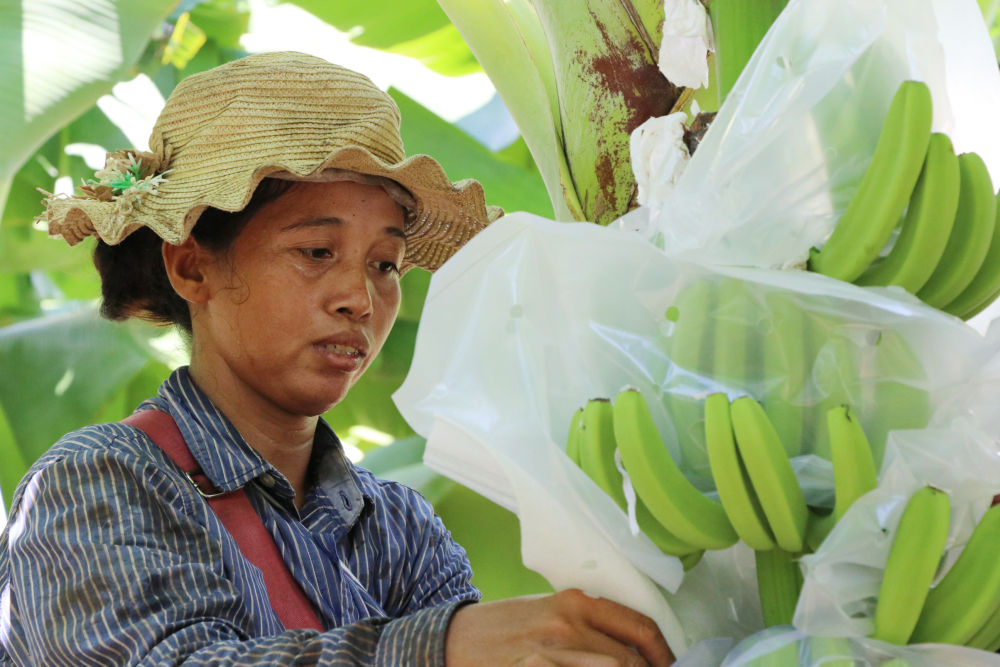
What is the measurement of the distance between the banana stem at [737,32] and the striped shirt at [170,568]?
1.34ft

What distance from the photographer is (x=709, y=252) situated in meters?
0.64

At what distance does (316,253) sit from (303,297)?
0.16ft

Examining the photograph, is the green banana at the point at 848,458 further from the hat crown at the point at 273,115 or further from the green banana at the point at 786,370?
the hat crown at the point at 273,115

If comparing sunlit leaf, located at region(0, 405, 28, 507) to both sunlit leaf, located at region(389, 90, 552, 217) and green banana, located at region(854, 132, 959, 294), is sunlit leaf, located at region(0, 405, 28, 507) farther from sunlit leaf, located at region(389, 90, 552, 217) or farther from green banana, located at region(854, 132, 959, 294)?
green banana, located at region(854, 132, 959, 294)

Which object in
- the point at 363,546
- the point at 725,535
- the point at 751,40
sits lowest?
the point at 363,546

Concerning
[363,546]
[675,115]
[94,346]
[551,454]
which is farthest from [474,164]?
[551,454]

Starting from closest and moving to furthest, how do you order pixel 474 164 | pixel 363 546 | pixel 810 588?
pixel 810 588
pixel 363 546
pixel 474 164

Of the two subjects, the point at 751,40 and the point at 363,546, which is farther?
the point at 363,546

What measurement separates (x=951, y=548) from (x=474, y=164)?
71.6 inches

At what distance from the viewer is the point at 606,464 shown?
0.59 m

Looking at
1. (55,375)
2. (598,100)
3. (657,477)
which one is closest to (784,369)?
(657,477)

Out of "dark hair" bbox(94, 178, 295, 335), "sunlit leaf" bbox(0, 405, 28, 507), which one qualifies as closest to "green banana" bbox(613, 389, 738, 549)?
"dark hair" bbox(94, 178, 295, 335)

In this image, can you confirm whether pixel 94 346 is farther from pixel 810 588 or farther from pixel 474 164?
pixel 810 588

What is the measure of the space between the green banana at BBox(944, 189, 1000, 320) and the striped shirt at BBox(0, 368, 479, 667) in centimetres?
39
